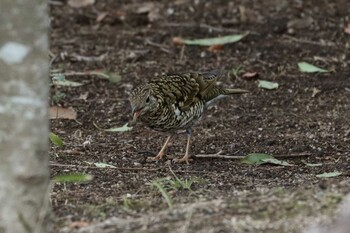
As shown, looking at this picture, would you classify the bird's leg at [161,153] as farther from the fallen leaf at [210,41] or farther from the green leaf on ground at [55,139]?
the fallen leaf at [210,41]

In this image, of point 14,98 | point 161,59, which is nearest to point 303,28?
point 161,59

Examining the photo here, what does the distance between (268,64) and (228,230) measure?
5.75 metres

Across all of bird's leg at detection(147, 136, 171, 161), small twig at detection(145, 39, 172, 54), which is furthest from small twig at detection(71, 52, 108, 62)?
bird's leg at detection(147, 136, 171, 161)

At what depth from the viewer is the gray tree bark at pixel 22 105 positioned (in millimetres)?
4504

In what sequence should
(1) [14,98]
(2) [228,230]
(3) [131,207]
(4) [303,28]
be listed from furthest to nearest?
1. (4) [303,28]
2. (3) [131,207]
3. (2) [228,230]
4. (1) [14,98]

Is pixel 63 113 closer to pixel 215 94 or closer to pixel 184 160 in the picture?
pixel 215 94

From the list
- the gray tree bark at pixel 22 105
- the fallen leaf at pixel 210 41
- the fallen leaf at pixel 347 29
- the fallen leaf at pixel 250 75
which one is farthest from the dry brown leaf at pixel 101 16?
the gray tree bark at pixel 22 105

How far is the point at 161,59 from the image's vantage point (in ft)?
35.0

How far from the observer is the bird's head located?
7.60 meters

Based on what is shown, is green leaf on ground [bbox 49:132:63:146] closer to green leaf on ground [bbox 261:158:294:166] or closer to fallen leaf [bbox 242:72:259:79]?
green leaf on ground [bbox 261:158:294:166]

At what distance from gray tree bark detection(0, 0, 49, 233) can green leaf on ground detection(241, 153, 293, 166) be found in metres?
3.19

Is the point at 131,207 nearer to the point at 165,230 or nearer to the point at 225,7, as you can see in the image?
the point at 165,230

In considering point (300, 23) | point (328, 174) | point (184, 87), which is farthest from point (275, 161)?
point (300, 23)

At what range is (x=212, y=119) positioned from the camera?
357 inches
